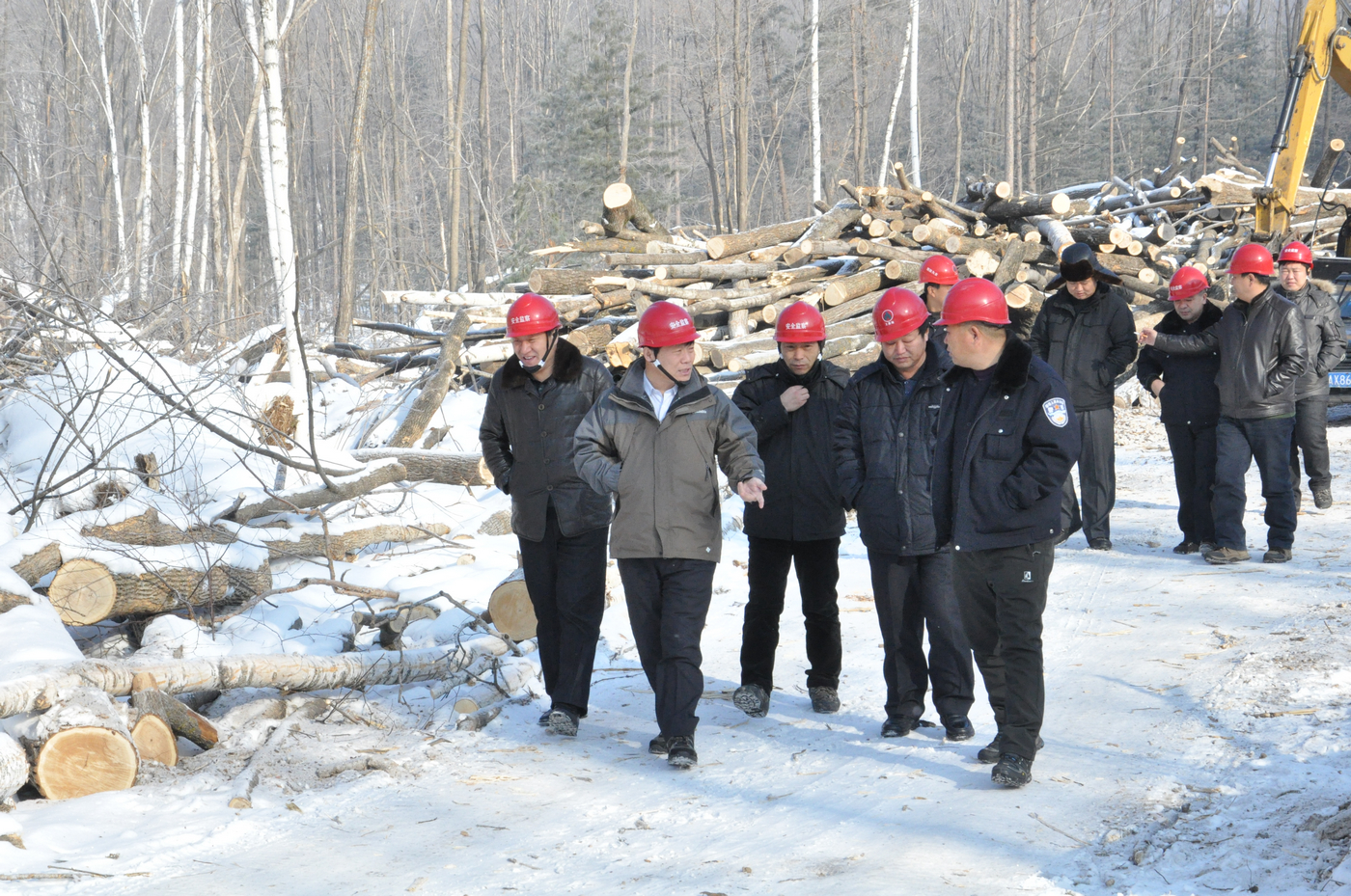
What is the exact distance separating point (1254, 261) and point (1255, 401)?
0.97 metres

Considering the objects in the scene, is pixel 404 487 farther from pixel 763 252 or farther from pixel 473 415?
pixel 763 252

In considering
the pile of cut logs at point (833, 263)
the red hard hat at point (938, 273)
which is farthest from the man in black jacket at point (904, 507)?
the pile of cut logs at point (833, 263)

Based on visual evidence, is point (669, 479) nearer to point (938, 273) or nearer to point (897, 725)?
point (897, 725)

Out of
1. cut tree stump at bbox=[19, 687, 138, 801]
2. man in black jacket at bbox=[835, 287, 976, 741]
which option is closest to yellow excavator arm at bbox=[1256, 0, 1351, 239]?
man in black jacket at bbox=[835, 287, 976, 741]

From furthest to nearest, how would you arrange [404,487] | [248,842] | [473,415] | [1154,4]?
[1154,4] < [473,415] < [404,487] < [248,842]

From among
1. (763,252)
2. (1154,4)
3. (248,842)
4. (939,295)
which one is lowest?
(248,842)

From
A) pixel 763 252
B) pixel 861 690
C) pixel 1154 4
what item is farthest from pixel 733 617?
pixel 1154 4

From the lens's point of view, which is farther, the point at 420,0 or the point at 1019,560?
the point at 420,0

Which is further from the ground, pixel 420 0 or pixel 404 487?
pixel 420 0

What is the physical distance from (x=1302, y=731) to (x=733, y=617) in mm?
3546

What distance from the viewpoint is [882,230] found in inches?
550

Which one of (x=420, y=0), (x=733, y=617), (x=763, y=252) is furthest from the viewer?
(x=420, y=0)

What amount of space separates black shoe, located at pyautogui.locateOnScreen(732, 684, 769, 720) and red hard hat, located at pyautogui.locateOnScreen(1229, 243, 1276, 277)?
472 cm

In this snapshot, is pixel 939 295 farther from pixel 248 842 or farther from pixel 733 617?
pixel 248 842
